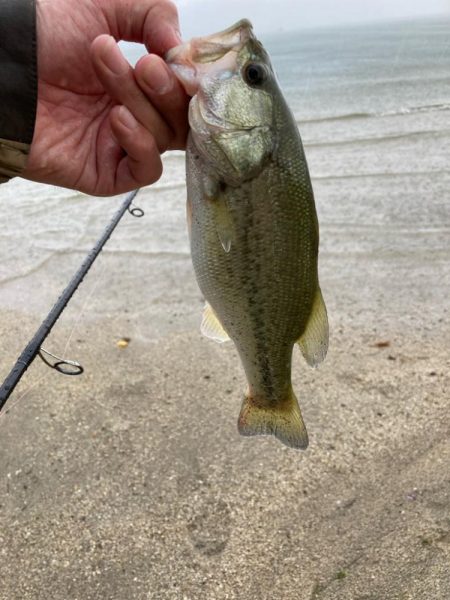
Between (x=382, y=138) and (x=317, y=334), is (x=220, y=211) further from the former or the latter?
(x=382, y=138)

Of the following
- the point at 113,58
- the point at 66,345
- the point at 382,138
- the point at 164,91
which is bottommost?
the point at 382,138

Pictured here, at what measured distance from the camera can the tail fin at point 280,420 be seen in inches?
91.0

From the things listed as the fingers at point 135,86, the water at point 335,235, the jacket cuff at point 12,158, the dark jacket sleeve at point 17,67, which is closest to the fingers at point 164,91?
the fingers at point 135,86

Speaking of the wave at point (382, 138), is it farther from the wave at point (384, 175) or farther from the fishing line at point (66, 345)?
the fishing line at point (66, 345)

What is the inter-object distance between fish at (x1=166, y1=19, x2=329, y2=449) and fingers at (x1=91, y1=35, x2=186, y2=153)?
7 centimetres

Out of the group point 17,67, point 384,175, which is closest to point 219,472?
point 17,67

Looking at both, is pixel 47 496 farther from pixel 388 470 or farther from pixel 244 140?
pixel 244 140

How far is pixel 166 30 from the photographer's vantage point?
2098 mm

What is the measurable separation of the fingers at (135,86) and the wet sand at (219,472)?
2181 mm

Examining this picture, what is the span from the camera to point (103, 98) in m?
2.42

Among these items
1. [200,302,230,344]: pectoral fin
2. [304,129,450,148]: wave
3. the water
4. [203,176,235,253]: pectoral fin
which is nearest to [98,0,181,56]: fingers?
[203,176,235,253]: pectoral fin

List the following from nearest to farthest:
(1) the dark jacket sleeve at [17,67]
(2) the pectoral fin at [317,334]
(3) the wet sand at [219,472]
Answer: (1) the dark jacket sleeve at [17,67] → (2) the pectoral fin at [317,334] → (3) the wet sand at [219,472]

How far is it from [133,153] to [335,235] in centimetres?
523

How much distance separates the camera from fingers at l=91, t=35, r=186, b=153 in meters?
1.89
